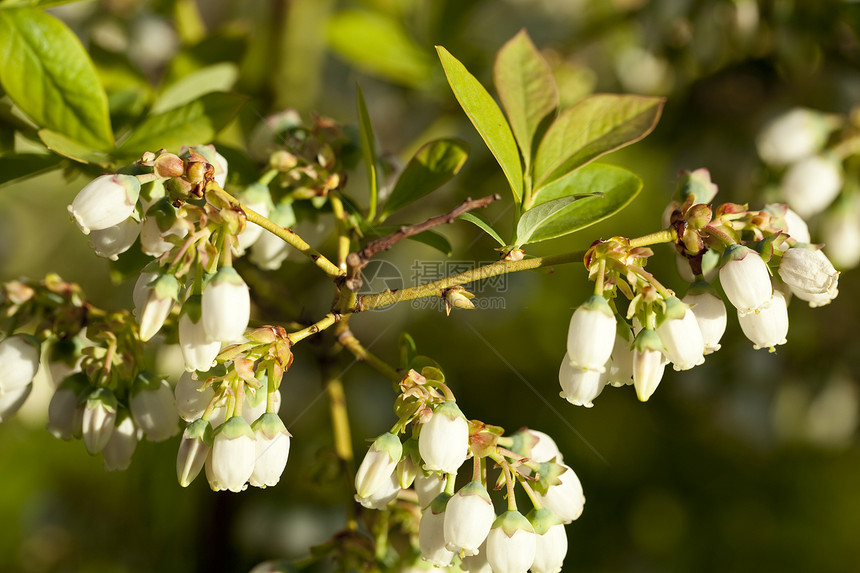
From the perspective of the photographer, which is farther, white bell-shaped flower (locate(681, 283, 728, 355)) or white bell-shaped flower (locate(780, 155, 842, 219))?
white bell-shaped flower (locate(780, 155, 842, 219))

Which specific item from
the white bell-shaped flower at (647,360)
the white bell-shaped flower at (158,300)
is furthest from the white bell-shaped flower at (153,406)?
the white bell-shaped flower at (647,360)

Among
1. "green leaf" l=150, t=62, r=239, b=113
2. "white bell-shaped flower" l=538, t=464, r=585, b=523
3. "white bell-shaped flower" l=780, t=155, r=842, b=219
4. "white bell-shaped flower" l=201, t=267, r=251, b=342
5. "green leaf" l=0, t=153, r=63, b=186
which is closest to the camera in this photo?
"white bell-shaped flower" l=201, t=267, r=251, b=342

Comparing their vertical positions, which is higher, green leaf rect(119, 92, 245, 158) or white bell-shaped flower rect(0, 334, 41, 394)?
green leaf rect(119, 92, 245, 158)

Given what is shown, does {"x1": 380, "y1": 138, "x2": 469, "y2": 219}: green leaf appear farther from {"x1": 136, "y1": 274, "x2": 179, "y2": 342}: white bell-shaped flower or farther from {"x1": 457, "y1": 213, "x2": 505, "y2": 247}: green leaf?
{"x1": 136, "y1": 274, "x2": 179, "y2": 342}: white bell-shaped flower

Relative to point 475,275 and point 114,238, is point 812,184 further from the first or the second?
point 114,238

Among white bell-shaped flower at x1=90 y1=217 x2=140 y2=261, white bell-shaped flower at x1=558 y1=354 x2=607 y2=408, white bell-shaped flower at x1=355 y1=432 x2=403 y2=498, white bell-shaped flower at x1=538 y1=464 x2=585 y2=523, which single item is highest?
white bell-shaped flower at x1=90 y1=217 x2=140 y2=261

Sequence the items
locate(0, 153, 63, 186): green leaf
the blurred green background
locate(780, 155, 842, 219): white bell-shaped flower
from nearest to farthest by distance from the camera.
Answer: locate(0, 153, 63, 186): green leaf, locate(780, 155, 842, 219): white bell-shaped flower, the blurred green background

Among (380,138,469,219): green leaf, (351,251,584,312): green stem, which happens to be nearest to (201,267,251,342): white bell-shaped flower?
(351,251,584,312): green stem

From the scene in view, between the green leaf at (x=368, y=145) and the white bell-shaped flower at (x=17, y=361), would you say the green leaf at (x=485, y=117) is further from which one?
the white bell-shaped flower at (x=17, y=361)

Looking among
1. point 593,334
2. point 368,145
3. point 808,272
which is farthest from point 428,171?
point 808,272
